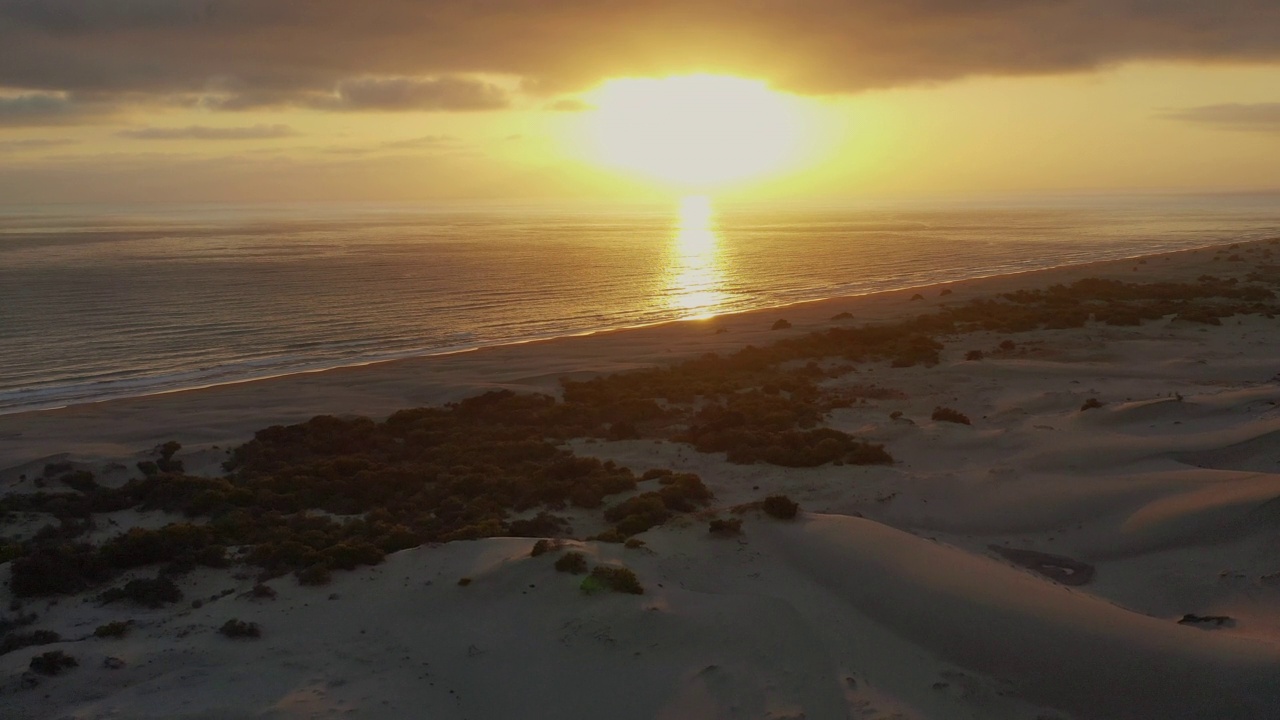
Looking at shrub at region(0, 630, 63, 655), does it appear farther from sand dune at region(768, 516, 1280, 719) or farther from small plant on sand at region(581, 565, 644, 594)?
sand dune at region(768, 516, 1280, 719)

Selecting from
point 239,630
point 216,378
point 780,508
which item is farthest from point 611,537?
point 216,378

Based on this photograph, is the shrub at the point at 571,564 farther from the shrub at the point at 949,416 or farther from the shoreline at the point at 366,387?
the shoreline at the point at 366,387

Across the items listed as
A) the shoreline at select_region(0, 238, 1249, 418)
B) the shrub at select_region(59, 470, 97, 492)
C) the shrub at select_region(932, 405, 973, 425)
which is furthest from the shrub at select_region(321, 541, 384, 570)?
the shoreline at select_region(0, 238, 1249, 418)

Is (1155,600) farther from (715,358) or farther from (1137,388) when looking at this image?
(715,358)

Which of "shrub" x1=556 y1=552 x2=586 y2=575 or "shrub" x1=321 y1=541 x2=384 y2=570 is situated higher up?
"shrub" x1=556 y1=552 x2=586 y2=575

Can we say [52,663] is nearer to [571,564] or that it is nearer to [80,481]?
[571,564]

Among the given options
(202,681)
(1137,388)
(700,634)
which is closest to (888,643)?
(700,634)
